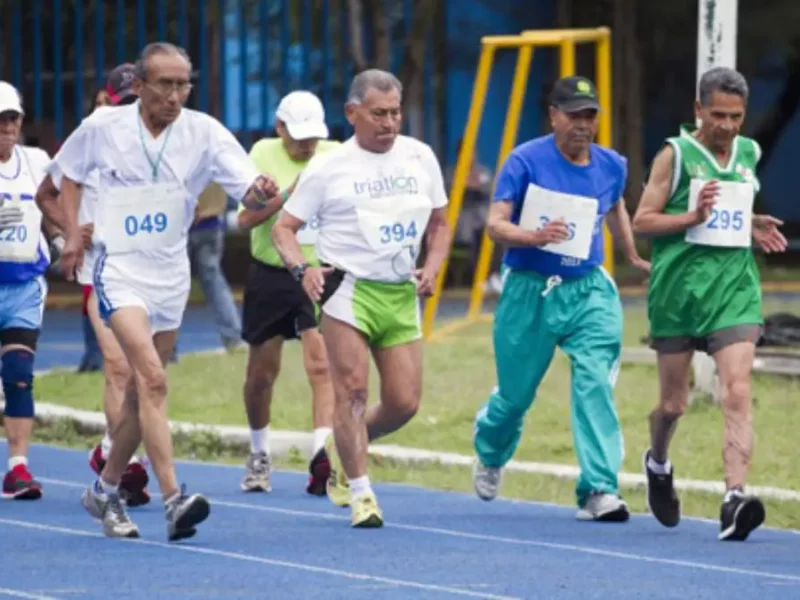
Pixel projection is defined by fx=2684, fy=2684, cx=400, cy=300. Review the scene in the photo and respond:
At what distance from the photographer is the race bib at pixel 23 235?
42.0 feet

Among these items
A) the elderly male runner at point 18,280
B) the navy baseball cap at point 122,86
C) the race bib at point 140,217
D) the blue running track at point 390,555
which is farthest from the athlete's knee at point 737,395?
the elderly male runner at point 18,280

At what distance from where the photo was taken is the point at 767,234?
1136 centimetres

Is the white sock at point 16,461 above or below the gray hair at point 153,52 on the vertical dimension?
below

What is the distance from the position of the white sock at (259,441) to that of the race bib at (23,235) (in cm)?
139

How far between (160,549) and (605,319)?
2.33 metres

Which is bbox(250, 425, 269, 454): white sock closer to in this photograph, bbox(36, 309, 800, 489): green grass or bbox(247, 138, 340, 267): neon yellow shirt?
bbox(247, 138, 340, 267): neon yellow shirt

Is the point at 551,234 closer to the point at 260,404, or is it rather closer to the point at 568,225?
the point at 568,225

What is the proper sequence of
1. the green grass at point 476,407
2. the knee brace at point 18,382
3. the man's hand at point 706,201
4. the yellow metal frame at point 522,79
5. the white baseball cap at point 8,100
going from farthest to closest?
the yellow metal frame at point 522,79
the green grass at point 476,407
the knee brace at point 18,382
the white baseball cap at point 8,100
the man's hand at point 706,201

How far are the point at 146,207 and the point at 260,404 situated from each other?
2.57 metres

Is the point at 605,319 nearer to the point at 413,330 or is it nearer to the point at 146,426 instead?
the point at 413,330

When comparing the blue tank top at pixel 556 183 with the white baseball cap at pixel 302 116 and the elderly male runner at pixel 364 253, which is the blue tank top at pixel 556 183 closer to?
the elderly male runner at pixel 364 253

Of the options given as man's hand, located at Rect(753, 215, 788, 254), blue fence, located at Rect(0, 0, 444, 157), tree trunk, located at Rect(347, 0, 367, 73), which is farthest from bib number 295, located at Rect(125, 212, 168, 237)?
tree trunk, located at Rect(347, 0, 367, 73)

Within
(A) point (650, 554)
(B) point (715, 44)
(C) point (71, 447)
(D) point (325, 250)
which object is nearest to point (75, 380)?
(C) point (71, 447)

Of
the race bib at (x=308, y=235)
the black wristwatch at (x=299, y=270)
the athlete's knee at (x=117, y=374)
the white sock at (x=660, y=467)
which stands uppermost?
the black wristwatch at (x=299, y=270)
